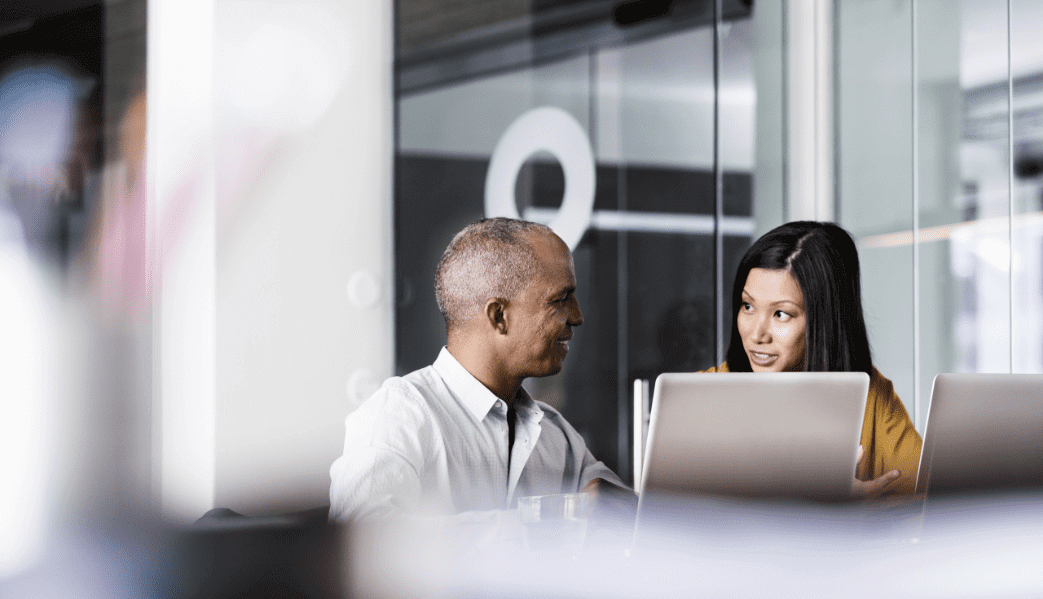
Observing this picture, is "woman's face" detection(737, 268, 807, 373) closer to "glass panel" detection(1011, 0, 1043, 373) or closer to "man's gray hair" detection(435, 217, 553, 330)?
"man's gray hair" detection(435, 217, 553, 330)

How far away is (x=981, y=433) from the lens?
1270 mm

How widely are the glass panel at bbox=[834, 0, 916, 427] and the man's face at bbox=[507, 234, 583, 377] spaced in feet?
6.80

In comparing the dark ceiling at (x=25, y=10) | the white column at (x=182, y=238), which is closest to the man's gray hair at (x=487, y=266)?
the white column at (x=182, y=238)

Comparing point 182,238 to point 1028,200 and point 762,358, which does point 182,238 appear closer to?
point 762,358

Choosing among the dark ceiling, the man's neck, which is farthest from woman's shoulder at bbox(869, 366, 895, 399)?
the dark ceiling

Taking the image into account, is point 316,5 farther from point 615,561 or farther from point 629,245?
point 615,561

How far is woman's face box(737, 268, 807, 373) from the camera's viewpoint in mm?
2084

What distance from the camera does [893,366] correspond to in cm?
341

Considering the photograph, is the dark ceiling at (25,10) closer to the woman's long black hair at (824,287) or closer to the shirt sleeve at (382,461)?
the shirt sleeve at (382,461)

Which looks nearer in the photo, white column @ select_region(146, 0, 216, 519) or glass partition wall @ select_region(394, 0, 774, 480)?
white column @ select_region(146, 0, 216, 519)

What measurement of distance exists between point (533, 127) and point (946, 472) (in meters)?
2.70

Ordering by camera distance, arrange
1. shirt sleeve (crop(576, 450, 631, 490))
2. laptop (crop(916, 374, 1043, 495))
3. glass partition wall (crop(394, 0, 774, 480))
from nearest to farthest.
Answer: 1. laptop (crop(916, 374, 1043, 495))
2. shirt sleeve (crop(576, 450, 631, 490))
3. glass partition wall (crop(394, 0, 774, 480))

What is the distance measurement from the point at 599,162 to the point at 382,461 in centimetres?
257

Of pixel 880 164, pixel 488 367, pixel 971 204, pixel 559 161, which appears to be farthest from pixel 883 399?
pixel 559 161
